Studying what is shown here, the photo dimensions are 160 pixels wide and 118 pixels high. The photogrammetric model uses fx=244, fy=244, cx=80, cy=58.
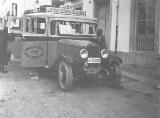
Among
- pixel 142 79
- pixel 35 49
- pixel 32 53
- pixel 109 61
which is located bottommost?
pixel 142 79

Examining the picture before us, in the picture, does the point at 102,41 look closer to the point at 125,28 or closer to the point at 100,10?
the point at 125,28

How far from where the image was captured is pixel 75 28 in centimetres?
743

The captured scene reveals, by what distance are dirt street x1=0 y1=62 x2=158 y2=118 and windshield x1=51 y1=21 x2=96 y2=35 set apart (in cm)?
158

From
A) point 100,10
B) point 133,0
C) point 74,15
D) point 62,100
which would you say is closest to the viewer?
point 62,100

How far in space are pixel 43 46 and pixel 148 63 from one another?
12.0ft

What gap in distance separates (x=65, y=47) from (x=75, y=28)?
3.43 feet

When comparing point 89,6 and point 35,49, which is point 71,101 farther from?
point 89,6

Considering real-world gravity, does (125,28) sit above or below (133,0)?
below

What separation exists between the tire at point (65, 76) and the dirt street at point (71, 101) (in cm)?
17

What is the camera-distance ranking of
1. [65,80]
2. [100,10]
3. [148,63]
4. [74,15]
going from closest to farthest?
[65,80], [74,15], [148,63], [100,10]

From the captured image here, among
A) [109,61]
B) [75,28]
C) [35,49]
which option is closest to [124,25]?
[75,28]

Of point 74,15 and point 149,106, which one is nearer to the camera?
point 149,106

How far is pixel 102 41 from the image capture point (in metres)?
7.32

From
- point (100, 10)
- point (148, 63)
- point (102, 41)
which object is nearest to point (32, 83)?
point (102, 41)
